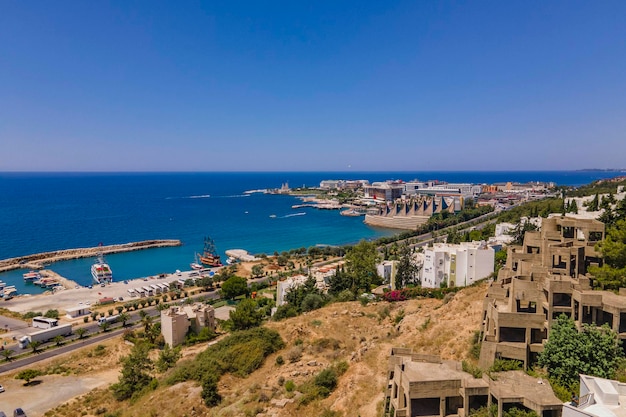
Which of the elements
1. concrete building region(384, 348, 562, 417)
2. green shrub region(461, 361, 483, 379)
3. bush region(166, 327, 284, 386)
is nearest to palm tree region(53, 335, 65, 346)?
bush region(166, 327, 284, 386)

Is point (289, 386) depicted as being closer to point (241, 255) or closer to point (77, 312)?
point (77, 312)

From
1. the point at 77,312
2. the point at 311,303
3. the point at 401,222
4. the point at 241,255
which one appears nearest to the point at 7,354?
the point at 77,312

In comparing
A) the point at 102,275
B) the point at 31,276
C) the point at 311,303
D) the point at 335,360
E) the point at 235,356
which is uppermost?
the point at 335,360

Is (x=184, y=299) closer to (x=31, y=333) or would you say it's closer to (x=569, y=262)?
(x=31, y=333)

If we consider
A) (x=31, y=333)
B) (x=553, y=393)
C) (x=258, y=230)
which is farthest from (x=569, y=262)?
(x=258, y=230)

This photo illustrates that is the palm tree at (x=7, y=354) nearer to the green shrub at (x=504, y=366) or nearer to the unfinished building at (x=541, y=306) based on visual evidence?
the unfinished building at (x=541, y=306)

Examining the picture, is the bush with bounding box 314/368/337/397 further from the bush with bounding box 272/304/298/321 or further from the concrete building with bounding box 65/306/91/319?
the concrete building with bounding box 65/306/91/319
